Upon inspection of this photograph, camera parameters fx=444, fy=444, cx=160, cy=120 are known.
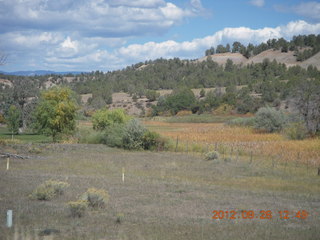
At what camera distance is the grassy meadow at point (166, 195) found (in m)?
13.2

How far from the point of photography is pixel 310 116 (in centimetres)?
6153

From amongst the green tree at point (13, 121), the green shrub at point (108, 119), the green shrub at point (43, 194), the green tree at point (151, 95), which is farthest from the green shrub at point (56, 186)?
the green tree at point (151, 95)

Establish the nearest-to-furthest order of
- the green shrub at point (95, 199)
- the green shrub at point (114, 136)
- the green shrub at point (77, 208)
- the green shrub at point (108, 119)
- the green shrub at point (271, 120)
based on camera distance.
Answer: the green shrub at point (77, 208), the green shrub at point (95, 199), the green shrub at point (114, 136), the green shrub at point (108, 119), the green shrub at point (271, 120)

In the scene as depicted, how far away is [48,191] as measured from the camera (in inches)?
716

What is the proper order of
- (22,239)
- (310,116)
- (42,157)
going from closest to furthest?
(22,239), (42,157), (310,116)

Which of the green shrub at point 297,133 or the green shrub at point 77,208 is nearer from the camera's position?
the green shrub at point 77,208

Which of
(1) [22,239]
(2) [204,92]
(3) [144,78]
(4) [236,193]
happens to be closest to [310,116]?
(4) [236,193]

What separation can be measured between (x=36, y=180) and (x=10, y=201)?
19.0 feet

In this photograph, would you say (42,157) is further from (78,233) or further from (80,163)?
(78,233)

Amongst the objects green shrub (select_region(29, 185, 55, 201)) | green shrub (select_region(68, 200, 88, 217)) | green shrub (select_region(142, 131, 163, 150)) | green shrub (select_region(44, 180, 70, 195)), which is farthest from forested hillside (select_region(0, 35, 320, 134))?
green shrub (select_region(68, 200, 88, 217))

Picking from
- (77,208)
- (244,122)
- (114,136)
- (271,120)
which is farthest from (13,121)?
(77,208)
